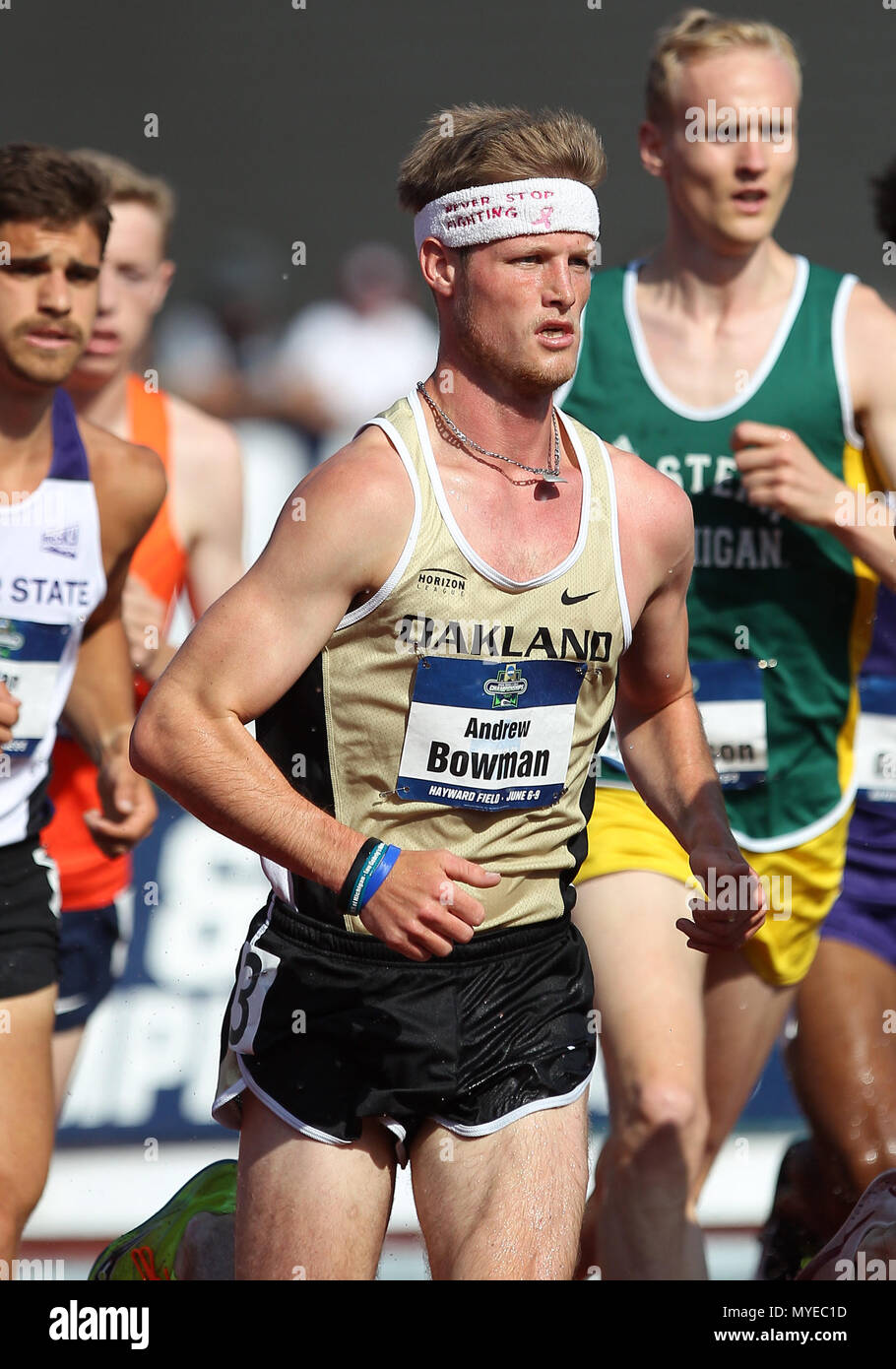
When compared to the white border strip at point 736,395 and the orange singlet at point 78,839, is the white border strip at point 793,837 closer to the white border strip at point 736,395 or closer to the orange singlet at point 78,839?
the white border strip at point 736,395

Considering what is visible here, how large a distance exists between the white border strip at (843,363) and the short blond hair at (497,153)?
1.33 metres

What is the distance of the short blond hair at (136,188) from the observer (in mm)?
5398

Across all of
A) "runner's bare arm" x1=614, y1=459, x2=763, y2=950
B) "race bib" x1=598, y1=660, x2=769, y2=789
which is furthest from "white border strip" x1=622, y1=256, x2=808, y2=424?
"runner's bare arm" x1=614, y1=459, x2=763, y2=950

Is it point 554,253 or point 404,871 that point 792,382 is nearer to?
point 554,253

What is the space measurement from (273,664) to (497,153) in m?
0.96

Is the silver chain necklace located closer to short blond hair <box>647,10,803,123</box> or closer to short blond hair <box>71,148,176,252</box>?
short blond hair <box>647,10,803,123</box>

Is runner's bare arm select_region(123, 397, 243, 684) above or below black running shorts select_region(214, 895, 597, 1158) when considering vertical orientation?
above

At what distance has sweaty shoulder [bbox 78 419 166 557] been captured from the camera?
452 centimetres

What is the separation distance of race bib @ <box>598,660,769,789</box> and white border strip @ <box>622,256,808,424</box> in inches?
22.8

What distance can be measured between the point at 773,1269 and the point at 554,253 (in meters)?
2.78

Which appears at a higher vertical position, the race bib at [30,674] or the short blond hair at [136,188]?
the short blond hair at [136,188]

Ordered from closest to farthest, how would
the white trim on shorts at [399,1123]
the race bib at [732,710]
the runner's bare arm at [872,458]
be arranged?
1. the white trim on shorts at [399,1123]
2. the runner's bare arm at [872,458]
3. the race bib at [732,710]

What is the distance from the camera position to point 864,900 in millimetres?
4770

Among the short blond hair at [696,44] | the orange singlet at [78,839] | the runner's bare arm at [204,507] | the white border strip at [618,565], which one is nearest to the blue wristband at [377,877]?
the white border strip at [618,565]
